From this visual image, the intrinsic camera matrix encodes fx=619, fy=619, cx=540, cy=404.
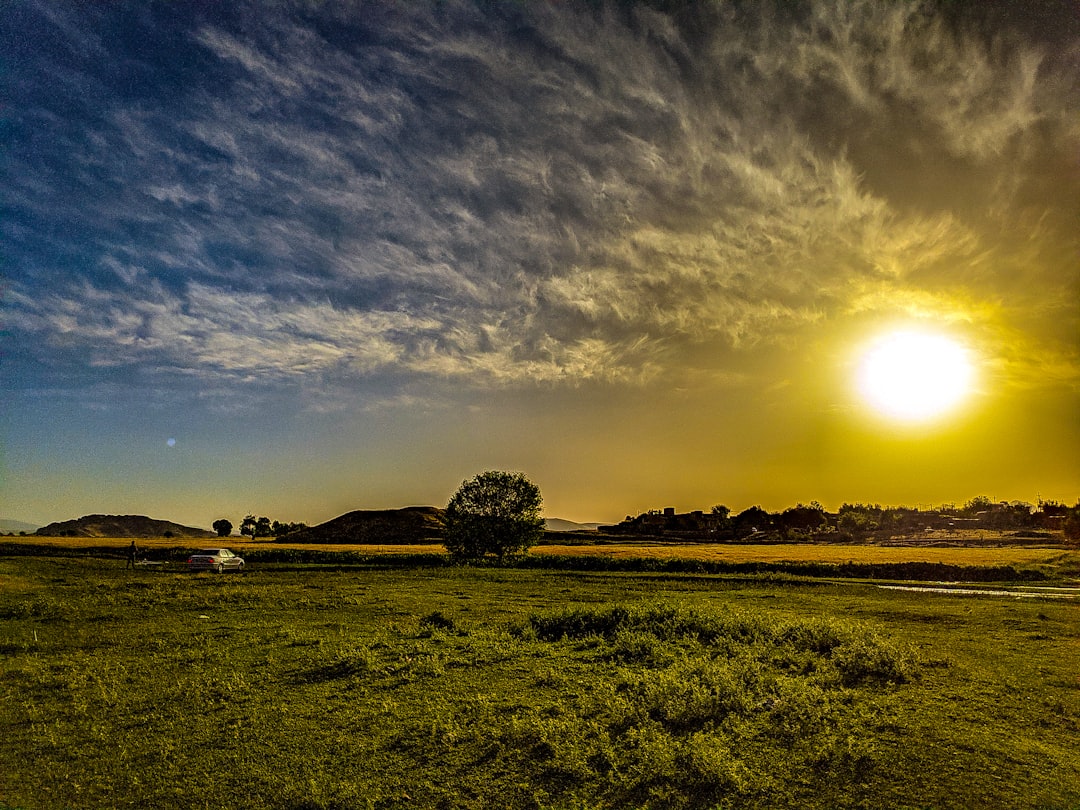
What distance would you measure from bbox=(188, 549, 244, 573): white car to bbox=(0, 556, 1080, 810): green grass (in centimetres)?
2313

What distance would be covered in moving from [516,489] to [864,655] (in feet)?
196

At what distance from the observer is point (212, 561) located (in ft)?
167

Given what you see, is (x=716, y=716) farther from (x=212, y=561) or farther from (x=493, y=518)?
(x=493, y=518)

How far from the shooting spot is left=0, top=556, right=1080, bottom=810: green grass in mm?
10297

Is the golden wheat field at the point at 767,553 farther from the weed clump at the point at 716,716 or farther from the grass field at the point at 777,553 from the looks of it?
the weed clump at the point at 716,716

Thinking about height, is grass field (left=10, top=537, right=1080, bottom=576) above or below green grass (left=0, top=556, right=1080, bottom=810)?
below

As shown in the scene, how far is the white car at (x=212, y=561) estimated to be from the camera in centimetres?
5022

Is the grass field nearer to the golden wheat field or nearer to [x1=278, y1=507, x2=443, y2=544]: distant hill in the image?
the golden wheat field

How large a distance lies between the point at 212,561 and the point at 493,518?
32358 millimetres

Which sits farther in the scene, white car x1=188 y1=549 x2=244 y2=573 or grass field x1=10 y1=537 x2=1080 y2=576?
grass field x1=10 y1=537 x2=1080 y2=576

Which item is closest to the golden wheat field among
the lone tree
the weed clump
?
the lone tree

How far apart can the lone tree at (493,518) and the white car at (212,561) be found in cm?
2586

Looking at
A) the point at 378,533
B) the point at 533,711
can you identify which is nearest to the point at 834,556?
the point at 533,711

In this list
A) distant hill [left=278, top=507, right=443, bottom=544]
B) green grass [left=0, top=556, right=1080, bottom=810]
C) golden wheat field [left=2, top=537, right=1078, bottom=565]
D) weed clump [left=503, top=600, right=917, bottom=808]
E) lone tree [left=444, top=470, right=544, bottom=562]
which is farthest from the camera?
distant hill [left=278, top=507, right=443, bottom=544]
